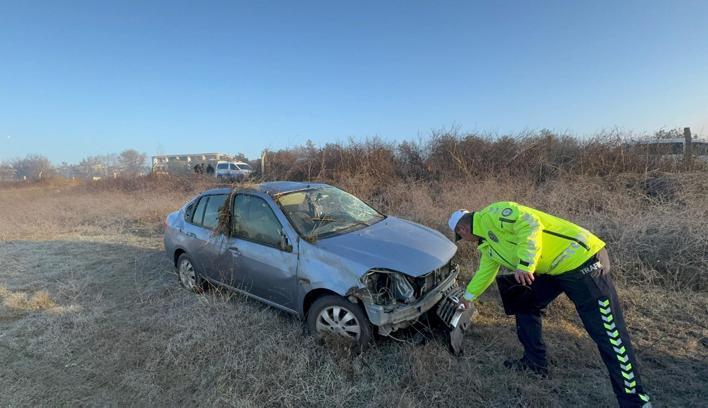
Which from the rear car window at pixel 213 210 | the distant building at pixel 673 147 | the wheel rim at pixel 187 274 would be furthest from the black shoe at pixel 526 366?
the distant building at pixel 673 147

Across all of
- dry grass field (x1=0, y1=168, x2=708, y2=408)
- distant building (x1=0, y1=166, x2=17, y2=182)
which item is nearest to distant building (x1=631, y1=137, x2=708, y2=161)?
dry grass field (x1=0, y1=168, x2=708, y2=408)

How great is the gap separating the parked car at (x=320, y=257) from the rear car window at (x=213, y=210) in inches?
0.5

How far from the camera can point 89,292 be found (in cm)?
469

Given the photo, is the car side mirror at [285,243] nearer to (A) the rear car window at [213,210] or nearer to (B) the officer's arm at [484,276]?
(A) the rear car window at [213,210]

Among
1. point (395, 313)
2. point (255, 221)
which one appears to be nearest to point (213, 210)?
point (255, 221)

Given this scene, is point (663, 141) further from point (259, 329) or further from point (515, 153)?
point (259, 329)

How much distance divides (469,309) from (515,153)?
29.8ft

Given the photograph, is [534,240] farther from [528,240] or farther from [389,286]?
[389,286]

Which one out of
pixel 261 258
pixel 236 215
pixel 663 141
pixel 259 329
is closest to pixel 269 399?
pixel 259 329

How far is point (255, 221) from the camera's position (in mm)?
3801

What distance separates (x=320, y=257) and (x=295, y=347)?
829 mm

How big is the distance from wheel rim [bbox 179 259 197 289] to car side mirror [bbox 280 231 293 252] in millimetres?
1840

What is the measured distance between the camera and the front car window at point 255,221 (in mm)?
3569

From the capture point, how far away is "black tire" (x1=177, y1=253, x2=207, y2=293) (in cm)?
450
